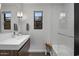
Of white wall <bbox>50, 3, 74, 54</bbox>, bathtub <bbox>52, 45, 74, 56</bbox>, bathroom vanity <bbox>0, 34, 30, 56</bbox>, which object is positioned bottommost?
bathtub <bbox>52, 45, 74, 56</bbox>

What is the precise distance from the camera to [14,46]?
3.75 feet

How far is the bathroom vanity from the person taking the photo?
1.00 meters

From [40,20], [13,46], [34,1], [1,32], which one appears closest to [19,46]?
[13,46]

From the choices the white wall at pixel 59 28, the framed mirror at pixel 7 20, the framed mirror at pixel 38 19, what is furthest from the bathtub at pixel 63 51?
the framed mirror at pixel 7 20

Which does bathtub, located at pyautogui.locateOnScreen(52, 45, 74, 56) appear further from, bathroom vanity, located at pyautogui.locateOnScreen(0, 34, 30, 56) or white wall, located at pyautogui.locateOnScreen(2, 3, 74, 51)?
bathroom vanity, located at pyautogui.locateOnScreen(0, 34, 30, 56)

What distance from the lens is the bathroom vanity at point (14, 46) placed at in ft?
3.27

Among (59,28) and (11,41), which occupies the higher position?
(59,28)

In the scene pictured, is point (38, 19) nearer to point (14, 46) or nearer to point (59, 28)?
point (59, 28)

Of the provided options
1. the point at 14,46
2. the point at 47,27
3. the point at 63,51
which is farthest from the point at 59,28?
the point at 14,46

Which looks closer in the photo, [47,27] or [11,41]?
[47,27]

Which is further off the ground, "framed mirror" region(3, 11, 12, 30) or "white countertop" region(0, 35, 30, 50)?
"framed mirror" region(3, 11, 12, 30)

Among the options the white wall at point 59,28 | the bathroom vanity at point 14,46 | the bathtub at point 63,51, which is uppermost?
the white wall at point 59,28

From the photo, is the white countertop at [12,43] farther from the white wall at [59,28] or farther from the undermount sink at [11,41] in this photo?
the white wall at [59,28]

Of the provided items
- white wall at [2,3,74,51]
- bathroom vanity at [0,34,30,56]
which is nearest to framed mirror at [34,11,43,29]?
white wall at [2,3,74,51]
